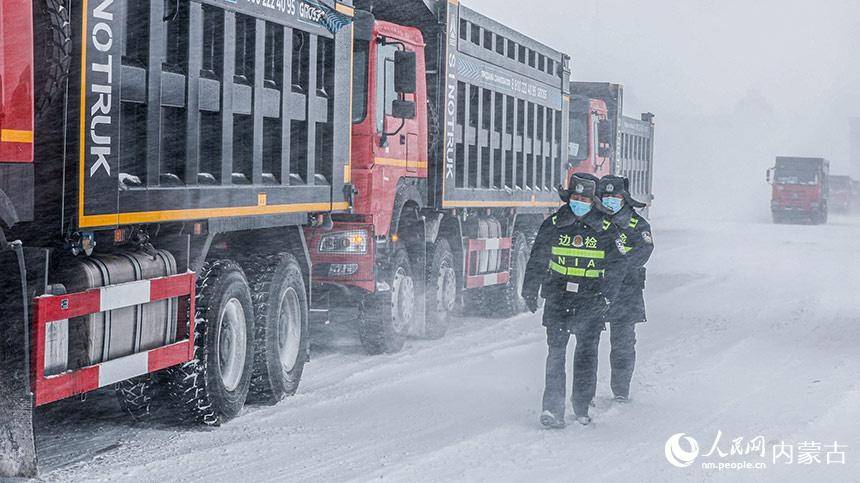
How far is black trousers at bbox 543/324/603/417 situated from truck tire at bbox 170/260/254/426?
204 centimetres

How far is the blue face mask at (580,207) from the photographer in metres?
8.94

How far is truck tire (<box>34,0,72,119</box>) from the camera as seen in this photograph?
6.35m

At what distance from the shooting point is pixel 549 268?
9148 millimetres

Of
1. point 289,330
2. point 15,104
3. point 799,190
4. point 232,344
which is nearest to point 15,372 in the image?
point 15,104

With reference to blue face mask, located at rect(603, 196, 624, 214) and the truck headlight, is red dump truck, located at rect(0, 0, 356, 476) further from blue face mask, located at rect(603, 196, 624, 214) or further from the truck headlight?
blue face mask, located at rect(603, 196, 624, 214)

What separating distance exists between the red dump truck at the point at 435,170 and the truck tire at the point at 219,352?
1957mm

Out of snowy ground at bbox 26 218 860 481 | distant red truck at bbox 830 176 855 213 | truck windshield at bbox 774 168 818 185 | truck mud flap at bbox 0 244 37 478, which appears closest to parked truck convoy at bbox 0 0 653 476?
truck mud flap at bbox 0 244 37 478

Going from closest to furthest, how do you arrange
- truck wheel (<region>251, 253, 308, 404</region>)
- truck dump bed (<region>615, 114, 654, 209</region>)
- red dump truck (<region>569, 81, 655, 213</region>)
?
truck wheel (<region>251, 253, 308, 404</region>) < red dump truck (<region>569, 81, 655, 213</region>) < truck dump bed (<region>615, 114, 654, 209</region>)

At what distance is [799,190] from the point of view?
1976 inches

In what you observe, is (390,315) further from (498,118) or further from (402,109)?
(498,118)

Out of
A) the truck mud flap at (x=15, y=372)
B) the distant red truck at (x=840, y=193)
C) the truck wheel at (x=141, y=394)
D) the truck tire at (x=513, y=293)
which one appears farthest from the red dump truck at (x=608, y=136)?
the distant red truck at (x=840, y=193)

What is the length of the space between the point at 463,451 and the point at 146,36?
9.74ft

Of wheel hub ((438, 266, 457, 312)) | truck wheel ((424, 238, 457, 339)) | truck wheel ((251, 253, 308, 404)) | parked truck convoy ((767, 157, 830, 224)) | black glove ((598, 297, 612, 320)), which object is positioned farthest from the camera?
parked truck convoy ((767, 157, 830, 224))

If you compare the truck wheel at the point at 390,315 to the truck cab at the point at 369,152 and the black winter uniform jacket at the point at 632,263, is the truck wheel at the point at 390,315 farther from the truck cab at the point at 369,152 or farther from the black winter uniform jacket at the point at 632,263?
the black winter uniform jacket at the point at 632,263
